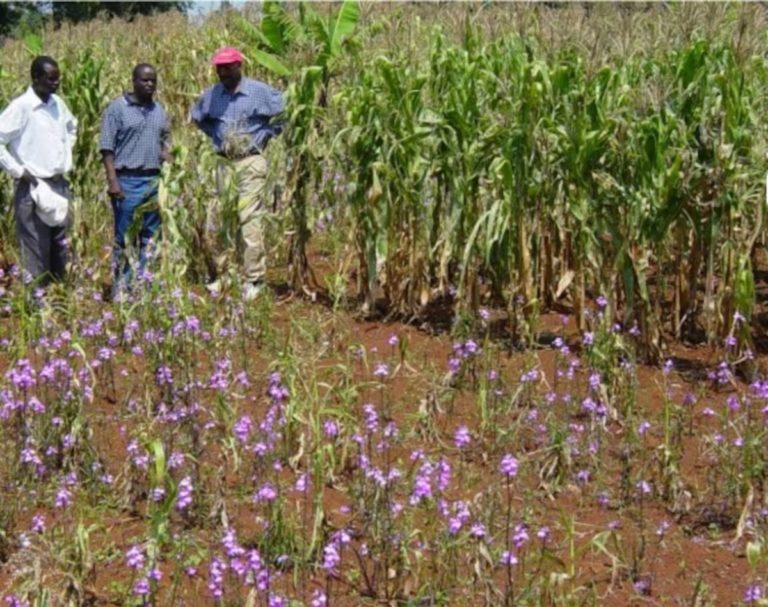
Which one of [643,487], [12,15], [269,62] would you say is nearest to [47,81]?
[269,62]

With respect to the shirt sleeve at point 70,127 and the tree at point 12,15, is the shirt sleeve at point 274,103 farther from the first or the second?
the tree at point 12,15

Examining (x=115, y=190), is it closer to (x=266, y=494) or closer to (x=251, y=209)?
(x=251, y=209)

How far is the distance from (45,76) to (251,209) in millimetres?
1525

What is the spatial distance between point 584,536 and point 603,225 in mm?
2431

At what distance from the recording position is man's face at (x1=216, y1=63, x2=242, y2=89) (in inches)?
329

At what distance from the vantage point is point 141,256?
339 inches

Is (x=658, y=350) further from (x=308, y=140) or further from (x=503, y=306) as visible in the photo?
(x=308, y=140)

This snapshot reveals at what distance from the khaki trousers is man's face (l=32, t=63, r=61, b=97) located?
1.13 meters

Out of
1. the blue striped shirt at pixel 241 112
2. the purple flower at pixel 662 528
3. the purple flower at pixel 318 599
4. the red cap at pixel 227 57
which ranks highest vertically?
the red cap at pixel 227 57

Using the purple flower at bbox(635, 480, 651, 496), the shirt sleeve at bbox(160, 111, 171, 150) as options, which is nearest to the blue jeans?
the shirt sleeve at bbox(160, 111, 171, 150)

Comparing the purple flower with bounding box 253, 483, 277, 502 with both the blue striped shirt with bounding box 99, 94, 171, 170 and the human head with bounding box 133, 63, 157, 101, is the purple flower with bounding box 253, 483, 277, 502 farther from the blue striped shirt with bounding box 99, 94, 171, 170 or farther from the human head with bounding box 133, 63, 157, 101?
the human head with bounding box 133, 63, 157, 101

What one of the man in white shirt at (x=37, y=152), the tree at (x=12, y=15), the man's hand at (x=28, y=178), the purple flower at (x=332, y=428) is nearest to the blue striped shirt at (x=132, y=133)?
the man in white shirt at (x=37, y=152)

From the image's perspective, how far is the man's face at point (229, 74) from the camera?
835cm

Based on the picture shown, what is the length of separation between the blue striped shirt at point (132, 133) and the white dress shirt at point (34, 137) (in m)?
0.29
